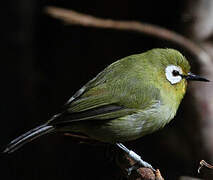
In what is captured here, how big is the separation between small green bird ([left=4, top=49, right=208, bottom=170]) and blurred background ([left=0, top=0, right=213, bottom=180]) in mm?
1111

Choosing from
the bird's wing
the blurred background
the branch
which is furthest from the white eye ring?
the blurred background

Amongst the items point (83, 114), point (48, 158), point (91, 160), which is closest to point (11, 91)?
point (48, 158)

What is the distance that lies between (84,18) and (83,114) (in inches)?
51.6

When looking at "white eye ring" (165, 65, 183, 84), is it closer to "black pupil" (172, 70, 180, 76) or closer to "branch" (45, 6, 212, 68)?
"black pupil" (172, 70, 180, 76)

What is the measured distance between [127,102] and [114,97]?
0.37 feet

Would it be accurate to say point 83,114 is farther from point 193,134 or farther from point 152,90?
point 193,134

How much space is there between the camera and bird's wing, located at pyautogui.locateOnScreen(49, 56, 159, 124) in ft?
12.0

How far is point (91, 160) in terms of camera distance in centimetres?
542

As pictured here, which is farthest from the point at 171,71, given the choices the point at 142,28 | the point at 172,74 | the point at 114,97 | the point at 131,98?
the point at 142,28

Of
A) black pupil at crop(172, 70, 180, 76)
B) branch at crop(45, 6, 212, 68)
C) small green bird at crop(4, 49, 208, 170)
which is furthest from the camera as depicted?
branch at crop(45, 6, 212, 68)

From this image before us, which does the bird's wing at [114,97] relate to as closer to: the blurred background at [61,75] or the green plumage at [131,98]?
the green plumage at [131,98]

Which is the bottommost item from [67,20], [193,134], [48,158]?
[48,158]

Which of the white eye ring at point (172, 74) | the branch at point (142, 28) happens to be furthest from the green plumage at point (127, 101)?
the branch at point (142, 28)

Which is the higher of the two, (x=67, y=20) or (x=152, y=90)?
(x=67, y=20)
